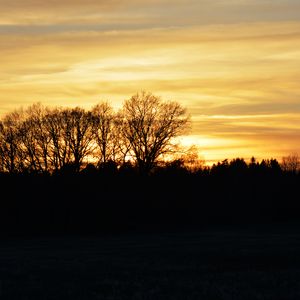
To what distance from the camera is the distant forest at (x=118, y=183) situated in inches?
3105

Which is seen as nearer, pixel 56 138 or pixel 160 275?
pixel 160 275

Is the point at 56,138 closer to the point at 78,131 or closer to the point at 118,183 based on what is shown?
the point at 78,131

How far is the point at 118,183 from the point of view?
8631 centimetres

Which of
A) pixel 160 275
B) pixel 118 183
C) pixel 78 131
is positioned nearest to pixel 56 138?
pixel 78 131

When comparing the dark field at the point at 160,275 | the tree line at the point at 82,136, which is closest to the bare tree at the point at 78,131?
the tree line at the point at 82,136

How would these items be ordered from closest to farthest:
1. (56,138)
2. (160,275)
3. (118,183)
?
(160,275) < (118,183) < (56,138)

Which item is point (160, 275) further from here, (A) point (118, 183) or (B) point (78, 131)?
(B) point (78, 131)

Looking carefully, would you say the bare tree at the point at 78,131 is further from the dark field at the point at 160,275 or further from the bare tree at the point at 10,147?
the dark field at the point at 160,275

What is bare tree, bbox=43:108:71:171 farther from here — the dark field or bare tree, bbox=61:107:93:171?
the dark field

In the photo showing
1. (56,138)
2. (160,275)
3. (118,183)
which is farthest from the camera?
(56,138)

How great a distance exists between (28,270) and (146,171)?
7005 centimetres

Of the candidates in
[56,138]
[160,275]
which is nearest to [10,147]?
[56,138]

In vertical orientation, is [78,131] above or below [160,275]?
above

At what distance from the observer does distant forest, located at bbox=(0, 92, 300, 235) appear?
78.9 meters
